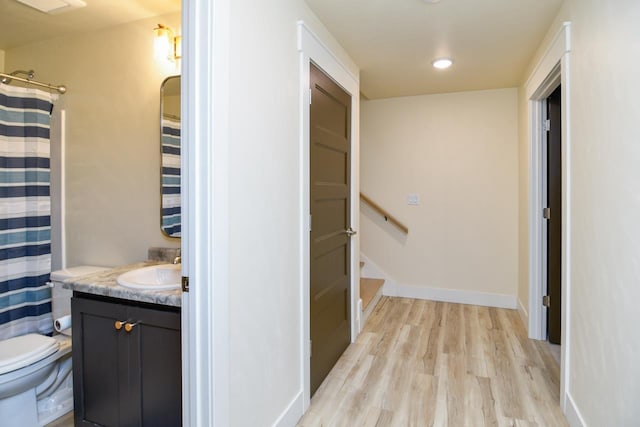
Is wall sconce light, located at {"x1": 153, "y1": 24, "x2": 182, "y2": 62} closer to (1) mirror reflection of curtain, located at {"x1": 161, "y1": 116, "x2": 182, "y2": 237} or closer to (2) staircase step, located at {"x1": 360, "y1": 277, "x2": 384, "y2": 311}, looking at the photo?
(1) mirror reflection of curtain, located at {"x1": 161, "y1": 116, "x2": 182, "y2": 237}

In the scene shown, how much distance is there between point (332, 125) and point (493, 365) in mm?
1992

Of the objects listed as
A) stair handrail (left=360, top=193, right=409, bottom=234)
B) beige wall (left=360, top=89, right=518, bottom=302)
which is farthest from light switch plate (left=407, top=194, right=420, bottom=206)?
stair handrail (left=360, top=193, right=409, bottom=234)

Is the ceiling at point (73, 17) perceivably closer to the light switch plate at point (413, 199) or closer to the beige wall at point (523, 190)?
the beige wall at point (523, 190)

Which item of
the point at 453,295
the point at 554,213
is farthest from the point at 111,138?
the point at 453,295

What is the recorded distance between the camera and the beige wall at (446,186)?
3.71 metres

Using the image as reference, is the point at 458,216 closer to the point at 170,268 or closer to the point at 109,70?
the point at 170,268

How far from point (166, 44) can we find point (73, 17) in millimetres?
665

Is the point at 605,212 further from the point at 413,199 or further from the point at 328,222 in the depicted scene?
the point at 413,199

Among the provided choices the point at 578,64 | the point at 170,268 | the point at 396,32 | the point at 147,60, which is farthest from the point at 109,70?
the point at 578,64

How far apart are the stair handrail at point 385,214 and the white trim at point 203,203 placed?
299 cm

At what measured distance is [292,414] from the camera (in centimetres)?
186

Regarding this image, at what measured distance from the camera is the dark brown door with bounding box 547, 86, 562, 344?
107 inches

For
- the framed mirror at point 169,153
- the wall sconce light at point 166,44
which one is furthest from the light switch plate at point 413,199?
the wall sconce light at point 166,44

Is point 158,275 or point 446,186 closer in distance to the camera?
point 158,275
